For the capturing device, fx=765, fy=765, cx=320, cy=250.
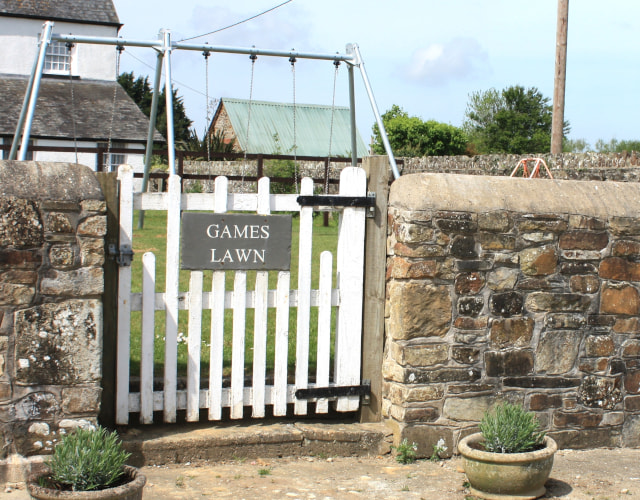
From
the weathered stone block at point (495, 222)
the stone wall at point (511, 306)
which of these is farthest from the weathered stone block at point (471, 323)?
the weathered stone block at point (495, 222)

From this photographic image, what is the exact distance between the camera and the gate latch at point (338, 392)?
4.57 meters

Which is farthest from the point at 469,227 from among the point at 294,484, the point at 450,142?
the point at 450,142

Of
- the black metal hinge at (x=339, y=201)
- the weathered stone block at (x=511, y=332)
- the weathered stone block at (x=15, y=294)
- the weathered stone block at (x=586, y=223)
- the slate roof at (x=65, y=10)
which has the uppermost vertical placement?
the slate roof at (x=65, y=10)

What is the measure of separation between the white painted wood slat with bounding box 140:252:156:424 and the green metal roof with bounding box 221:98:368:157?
25275 mm

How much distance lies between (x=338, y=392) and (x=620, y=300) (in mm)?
1915

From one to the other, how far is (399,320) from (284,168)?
15.6 m

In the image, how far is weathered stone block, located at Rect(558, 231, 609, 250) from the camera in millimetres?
4758

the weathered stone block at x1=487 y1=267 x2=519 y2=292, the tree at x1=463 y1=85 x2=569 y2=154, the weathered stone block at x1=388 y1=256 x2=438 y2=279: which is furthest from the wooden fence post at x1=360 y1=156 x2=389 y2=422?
the tree at x1=463 y1=85 x2=569 y2=154

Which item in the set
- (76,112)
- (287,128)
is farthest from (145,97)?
(76,112)

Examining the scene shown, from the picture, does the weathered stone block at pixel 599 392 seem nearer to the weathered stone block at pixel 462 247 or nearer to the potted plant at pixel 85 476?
the weathered stone block at pixel 462 247

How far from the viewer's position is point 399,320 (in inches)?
178

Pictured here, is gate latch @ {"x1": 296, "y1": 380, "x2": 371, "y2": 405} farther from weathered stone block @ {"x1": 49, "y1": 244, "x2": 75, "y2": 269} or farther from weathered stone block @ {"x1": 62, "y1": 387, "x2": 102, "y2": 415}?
weathered stone block @ {"x1": 49, "y1": 244, "x2": 75, "y2": 269}

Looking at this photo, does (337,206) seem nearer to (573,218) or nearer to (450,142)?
(573,218)

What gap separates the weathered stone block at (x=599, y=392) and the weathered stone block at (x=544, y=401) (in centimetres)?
16
